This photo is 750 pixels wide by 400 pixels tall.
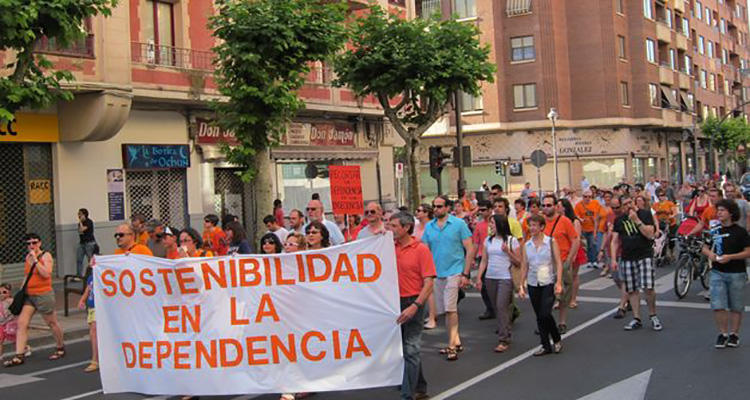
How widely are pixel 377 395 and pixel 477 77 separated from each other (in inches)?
597

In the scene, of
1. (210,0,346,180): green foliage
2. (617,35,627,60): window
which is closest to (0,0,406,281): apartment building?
(210,0,346,180): green foliage

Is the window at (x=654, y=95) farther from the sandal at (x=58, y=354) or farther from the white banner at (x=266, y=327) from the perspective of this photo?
the white banner at (x=266, y=327)

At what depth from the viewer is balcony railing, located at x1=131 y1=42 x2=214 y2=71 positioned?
18.5 metres

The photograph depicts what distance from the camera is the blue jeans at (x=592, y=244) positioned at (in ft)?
54.6

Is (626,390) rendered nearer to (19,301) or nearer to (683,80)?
(19,301)

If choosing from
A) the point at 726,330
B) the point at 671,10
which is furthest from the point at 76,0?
the point at 671,10

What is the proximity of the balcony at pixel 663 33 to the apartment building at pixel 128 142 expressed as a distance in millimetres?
33102

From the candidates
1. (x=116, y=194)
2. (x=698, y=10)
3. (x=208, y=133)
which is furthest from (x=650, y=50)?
(x=116, y=194)

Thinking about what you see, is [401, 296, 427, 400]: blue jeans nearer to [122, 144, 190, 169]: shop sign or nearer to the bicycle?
the bicycle

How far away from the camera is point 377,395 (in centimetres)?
712

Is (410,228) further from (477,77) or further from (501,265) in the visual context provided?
(477,77)

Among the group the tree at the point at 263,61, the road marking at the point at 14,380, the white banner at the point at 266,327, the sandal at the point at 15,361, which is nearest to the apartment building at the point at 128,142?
the tree at the point at 263,61

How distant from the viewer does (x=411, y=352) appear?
663 centimetres

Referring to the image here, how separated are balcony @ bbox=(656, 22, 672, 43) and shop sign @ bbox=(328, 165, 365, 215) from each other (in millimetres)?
41912
